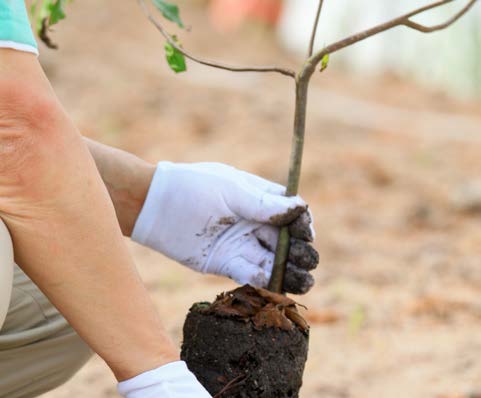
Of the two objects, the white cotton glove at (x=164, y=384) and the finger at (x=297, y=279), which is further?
the finger at (x=297, y=279)

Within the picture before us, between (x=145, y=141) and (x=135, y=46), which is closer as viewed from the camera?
(x=145, y=141)

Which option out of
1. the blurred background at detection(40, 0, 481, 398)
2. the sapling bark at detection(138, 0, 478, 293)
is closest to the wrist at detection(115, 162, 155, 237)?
the sapling bark at detection(138, 0, 478, 293)

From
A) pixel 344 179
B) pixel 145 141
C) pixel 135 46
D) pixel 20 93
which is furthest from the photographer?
pixel 135 46

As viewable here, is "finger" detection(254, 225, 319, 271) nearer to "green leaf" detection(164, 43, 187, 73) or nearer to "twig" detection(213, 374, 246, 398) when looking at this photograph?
"twig" detection(213, 374, 246, 398)

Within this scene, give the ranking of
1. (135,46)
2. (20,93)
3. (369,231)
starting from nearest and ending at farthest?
(20,93)
(369,231)
(135,46)

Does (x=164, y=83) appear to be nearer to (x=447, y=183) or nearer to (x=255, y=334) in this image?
(x=447, y=183)

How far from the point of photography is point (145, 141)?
4.87 metres

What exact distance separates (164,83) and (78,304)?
4512 mm

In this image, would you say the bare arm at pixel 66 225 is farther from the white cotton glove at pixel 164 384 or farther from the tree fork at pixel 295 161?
the tree fork at pixel 295 161

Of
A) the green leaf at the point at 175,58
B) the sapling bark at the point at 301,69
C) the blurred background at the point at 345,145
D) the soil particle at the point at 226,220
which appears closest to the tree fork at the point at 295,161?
the sapling bark at the point at 301,69

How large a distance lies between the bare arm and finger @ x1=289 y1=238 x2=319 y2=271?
1.37 feet

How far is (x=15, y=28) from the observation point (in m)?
1.32

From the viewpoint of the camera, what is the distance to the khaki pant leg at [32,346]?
1625 millimetres

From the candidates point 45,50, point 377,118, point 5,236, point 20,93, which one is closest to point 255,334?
point 5,236
